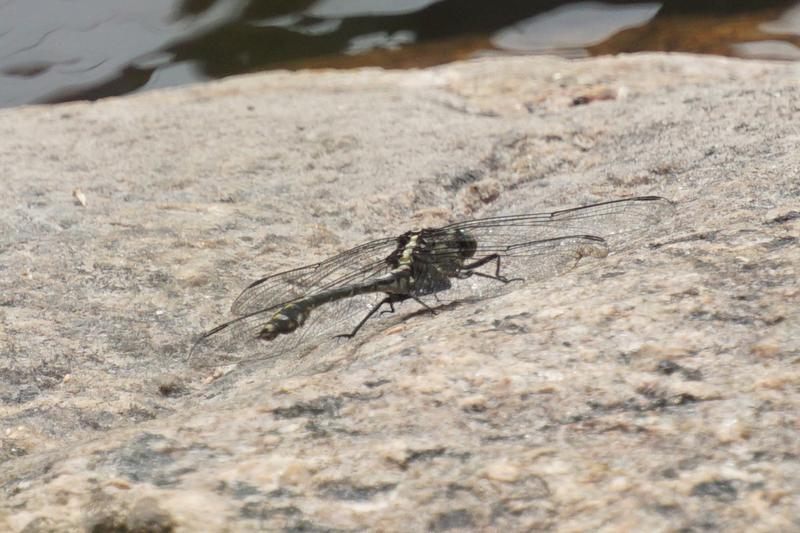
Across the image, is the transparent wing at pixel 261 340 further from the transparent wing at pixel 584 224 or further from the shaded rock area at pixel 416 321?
the transparent wing at pixel 584 224

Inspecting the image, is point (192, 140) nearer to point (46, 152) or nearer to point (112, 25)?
point (46, 152)

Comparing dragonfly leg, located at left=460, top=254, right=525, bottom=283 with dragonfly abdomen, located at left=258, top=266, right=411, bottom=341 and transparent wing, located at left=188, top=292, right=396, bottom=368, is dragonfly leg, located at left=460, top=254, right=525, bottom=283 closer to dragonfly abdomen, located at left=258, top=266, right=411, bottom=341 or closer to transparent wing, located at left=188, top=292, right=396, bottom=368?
dragonfly abdomen, located at left=258, top=266, right=411, bottom=341

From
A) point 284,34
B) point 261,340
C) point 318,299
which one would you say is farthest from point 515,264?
point 284,34

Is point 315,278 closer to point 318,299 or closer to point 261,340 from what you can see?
point 318,299

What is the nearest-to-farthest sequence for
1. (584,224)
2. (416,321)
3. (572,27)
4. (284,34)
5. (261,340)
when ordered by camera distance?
1. (416,321)
2. (261,340)
3. (584,224)
4. (572,27)
5. (284,34)

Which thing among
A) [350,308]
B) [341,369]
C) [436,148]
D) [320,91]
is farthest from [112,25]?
[341,369]

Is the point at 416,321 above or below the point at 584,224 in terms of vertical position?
below

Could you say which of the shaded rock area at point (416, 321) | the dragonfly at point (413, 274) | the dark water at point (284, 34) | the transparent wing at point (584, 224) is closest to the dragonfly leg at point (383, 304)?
the dragonfly at point (413, 274)
